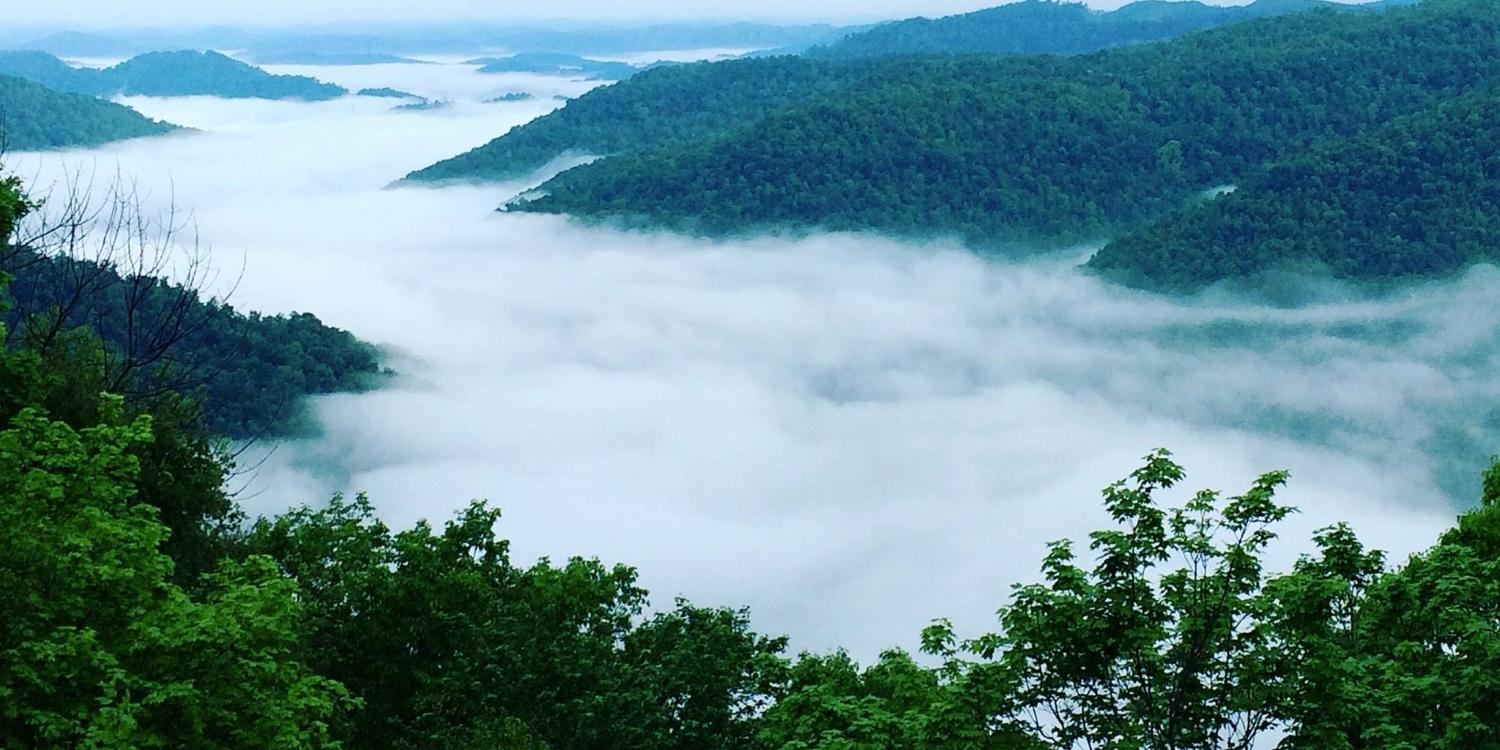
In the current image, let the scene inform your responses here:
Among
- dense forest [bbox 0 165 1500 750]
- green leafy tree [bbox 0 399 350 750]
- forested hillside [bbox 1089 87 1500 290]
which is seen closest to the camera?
Result: green leafy tree [bbox 0 399 350 750]

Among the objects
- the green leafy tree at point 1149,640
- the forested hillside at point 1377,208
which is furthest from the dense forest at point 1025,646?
the forested hillside at point 1377,208

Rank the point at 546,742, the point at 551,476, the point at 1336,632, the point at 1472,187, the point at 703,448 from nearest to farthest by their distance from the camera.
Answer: the point at 1336,632
the point at 546,742
the point at 551,476
the point at 703,448
the point at 1472,187

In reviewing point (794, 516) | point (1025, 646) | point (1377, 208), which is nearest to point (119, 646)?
point (1025, 646)

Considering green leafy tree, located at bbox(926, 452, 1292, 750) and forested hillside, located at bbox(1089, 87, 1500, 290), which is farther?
forested hillside, located at bbox(1089, 87, 1500, 290)

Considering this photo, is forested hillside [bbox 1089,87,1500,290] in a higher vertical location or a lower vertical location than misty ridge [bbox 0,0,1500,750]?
higher

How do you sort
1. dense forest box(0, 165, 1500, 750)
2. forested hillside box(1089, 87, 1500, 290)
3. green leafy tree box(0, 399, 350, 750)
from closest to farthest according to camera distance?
green leafy tree box(0, 399, 350, 750)
dense forest box(0, 165, 1500, 750)
forested hillside box(1089, 87, 1500, 290)

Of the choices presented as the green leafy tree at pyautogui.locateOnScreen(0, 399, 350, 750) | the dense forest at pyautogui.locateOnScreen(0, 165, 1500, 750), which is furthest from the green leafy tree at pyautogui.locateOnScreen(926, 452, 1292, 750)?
the green leafy tree at pyautogui.locateOnScreen(0, 399, 350, 750)

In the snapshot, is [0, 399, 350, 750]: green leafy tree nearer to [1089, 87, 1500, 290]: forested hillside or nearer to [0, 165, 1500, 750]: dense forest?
[0, 165, 1500, 750]: dense forest

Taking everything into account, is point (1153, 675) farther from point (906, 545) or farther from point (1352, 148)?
point (1352, 148)

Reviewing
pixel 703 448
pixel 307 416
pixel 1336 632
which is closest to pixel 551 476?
pixel 703 448
